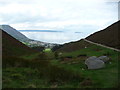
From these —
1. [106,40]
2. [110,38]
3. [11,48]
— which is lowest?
[11,48]

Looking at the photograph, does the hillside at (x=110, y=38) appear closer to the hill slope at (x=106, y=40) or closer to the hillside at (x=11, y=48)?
the hill slope at (x=106, y=40)

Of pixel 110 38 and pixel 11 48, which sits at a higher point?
pixel 110 38

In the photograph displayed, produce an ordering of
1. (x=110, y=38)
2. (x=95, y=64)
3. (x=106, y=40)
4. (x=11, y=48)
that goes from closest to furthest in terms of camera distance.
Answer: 1. (x=95, y=64)
2. (x=11, y=48)
3. (x=106, y=40)
4. (x=110, y=38)

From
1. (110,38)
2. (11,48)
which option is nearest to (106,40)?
(110,38)

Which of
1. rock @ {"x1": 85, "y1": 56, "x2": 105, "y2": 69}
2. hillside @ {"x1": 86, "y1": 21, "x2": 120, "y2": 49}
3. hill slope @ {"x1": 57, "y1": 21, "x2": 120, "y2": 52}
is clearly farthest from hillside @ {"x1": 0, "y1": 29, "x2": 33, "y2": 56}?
rock @ {"x1": 85, "y1": 56, "x2": 105, "y2": 69}

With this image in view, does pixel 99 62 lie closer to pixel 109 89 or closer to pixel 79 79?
pixel 79 79

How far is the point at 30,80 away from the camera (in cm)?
2066

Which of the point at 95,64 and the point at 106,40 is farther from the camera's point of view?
the point at 106,40

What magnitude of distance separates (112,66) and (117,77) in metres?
6.44

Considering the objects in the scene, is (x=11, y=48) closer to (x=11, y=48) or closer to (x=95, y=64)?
(x=11, y=48)

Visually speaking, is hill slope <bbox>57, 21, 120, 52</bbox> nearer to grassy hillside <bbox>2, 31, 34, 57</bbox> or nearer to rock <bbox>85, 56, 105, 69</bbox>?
grassy hillside <bbox>2, 31, 34, 57</bbox>

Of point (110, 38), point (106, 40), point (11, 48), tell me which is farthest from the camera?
point (110, 38)

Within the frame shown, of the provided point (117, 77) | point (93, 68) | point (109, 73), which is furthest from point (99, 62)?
point (117, 77)

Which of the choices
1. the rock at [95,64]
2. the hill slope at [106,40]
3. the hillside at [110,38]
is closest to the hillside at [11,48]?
the hill slope at [106,40]
